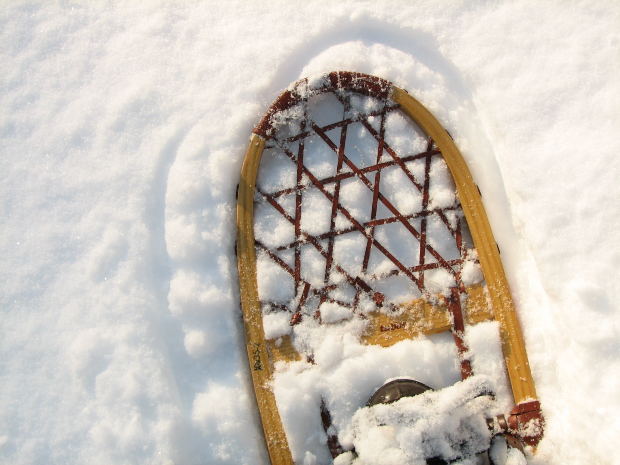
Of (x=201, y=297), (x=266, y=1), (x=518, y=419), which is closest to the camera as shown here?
(x=518, y=419)

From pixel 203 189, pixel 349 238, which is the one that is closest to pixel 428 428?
pixel 349 238

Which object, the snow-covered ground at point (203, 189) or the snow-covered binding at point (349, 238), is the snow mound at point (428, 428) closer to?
the snow-covered binding at point (349, 238)

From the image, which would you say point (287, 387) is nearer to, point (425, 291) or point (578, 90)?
point (425, 291)

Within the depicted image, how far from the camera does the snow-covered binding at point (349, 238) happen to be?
2.25m

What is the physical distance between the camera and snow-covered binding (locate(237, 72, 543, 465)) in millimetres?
2250

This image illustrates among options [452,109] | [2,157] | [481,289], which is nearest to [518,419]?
[481,289]

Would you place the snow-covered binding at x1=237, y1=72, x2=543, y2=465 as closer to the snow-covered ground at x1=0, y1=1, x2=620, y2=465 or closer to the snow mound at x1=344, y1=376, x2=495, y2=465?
the snow-covered ground at x1=0, y1=1, x2=620, y2=465

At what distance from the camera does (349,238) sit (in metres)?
2.32

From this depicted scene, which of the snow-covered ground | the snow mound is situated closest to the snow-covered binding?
the snow-covered ground

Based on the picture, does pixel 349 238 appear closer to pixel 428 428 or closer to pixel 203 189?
pixel 203 189

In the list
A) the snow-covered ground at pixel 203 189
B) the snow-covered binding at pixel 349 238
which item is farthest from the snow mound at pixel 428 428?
the snow-covered ground at pixel 203 189

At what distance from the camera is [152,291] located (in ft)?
7.66

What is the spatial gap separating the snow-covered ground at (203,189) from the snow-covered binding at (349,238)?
0.12 m

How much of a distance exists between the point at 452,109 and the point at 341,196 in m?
0.68
